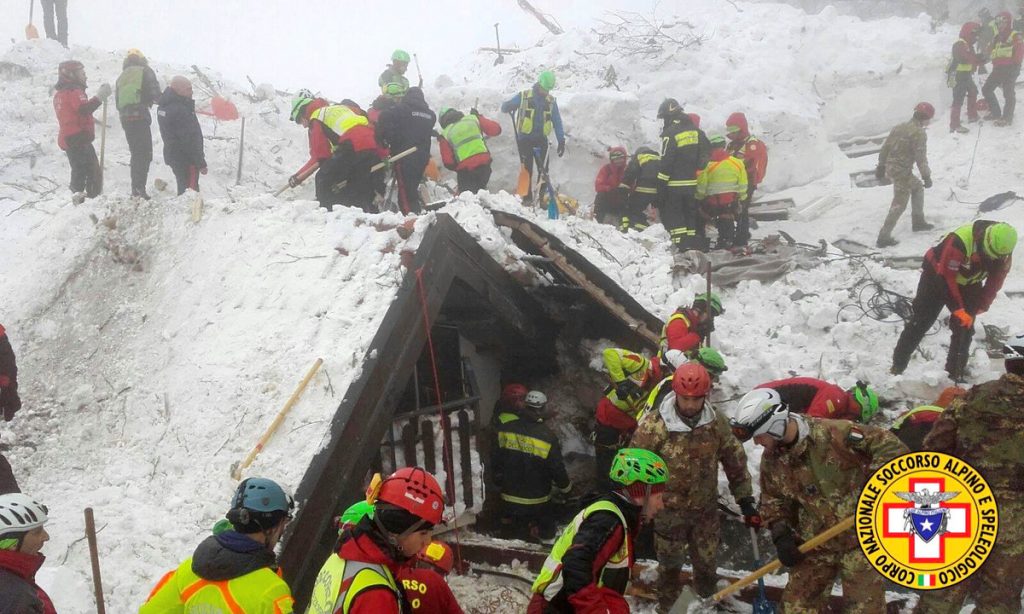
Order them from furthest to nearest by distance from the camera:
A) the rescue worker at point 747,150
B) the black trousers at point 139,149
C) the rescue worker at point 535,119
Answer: the rescue worker at point 747,150
the rescue worker at point 535,119
the black trousers at point 139,149

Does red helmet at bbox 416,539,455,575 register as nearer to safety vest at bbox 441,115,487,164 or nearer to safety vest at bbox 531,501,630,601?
safety vest at bbox 531,501,630,601

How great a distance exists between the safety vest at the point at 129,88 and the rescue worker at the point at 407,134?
366 centimetres

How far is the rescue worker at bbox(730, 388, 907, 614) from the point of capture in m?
3.90

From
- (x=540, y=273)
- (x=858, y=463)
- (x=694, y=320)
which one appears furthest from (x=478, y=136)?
(x=858, y=463)

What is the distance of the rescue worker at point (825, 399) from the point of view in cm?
513

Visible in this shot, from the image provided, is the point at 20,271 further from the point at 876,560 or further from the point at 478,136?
the point at 876,560

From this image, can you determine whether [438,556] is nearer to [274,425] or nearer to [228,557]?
[228,557]

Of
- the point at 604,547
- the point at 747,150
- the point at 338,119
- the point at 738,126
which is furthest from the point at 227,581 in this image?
the point at 738,126

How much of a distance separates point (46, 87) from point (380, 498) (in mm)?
14053

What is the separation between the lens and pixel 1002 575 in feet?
12.8

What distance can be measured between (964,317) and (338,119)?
694cm

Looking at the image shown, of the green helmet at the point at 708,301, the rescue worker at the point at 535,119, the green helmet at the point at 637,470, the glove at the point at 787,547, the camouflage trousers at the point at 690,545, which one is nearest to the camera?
the green helmet at the point at 637,470

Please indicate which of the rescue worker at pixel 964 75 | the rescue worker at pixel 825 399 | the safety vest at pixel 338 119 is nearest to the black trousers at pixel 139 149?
the safety vest at pixel 338 119

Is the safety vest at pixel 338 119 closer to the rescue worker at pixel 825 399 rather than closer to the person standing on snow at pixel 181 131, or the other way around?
the person standing on snow at pixel 181 131
